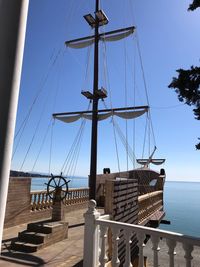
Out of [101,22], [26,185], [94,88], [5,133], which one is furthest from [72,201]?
[5,133]

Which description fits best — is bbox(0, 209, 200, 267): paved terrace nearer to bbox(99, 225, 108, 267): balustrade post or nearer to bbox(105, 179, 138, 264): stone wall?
bbox(105, 179, 138, 264): stone wall

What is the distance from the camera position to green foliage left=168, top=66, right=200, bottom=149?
4766mm

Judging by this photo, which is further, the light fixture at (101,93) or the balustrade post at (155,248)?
the light fixture at (101,93)

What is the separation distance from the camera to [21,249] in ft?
24.7

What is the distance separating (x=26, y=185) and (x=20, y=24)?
10328 mm

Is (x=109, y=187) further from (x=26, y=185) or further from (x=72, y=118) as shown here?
(x=72, y=118)

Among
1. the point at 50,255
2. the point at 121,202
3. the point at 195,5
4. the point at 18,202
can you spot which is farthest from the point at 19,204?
the point at 195,5

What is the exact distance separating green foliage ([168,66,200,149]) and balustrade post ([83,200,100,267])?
240 cm

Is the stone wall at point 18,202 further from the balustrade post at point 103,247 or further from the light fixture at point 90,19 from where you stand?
the light fixture at point 90,19

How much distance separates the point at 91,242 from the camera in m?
5.31

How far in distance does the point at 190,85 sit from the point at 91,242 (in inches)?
134

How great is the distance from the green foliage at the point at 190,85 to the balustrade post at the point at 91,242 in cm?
240

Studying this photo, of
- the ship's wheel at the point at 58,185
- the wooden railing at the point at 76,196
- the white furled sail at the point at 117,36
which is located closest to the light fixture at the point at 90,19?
the white furled sail at the point at 117,36

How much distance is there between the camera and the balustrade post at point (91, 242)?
5286 millimetres
